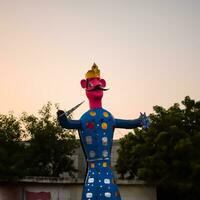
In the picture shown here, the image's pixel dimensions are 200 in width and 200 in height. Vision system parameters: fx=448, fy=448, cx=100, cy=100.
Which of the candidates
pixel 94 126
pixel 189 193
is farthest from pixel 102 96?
pixel 189 193

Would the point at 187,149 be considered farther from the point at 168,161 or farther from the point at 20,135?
the point at 20,135

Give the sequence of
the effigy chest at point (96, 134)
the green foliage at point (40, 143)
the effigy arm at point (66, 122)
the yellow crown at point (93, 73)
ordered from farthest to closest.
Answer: the green foliage at point (40, 143)
the yellow crown at point (93, 73)
the effigy chest at point (96, 134)
the effigy arm at point (66, 122)

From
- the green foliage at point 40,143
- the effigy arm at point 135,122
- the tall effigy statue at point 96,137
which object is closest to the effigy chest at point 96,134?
the tall effigy statue at point 96,137

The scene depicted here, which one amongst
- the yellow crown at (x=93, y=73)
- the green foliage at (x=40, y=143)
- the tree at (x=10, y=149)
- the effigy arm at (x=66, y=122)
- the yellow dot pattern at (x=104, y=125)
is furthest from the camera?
the green foliage at (x=40, y=143)

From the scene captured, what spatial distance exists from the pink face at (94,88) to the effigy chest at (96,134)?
49cm

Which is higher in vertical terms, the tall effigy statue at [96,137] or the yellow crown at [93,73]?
the yellow crown at [93,73]

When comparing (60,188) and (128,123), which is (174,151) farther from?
(128,123)

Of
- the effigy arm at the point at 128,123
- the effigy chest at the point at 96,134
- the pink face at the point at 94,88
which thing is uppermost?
the pink face at the point at 94,88

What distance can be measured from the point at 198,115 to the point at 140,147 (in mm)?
3165

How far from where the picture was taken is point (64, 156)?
86.7 feet

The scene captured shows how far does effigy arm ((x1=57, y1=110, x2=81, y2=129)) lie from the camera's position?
502 inches

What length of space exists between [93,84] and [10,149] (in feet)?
33.6

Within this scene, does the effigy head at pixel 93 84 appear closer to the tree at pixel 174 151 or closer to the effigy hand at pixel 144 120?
the effigy hand at pixel 144 120

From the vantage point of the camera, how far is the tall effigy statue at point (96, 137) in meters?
12.9
